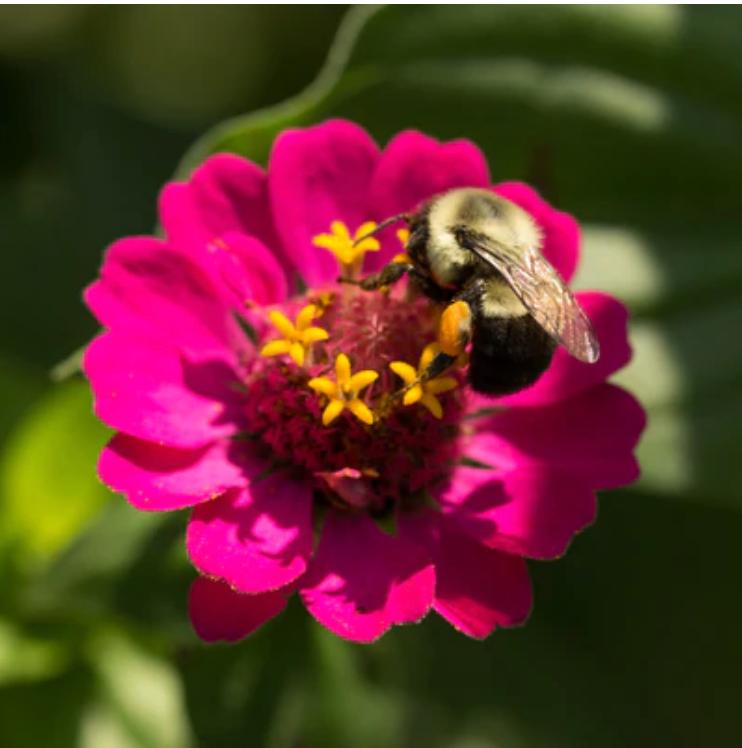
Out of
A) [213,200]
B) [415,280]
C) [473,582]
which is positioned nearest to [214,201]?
[213,200]

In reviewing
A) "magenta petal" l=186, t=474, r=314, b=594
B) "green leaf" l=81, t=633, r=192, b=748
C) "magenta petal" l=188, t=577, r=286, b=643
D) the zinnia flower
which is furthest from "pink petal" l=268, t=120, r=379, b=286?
"green leaf" l=81, t=633, r=192, b=748

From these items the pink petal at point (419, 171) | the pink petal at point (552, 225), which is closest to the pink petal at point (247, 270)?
the pink petal at point (419, 171)

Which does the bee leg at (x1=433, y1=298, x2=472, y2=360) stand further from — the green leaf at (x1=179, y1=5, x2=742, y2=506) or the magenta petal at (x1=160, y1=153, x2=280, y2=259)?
the green leaf at (x1=179, y1=5, x2=742, y2=506)

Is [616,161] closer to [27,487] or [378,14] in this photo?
[378,14]

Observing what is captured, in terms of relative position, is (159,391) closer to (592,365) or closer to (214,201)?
(214,201)

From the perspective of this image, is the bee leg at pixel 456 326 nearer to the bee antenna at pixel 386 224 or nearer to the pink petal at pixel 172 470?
the bee antenna at pixel 386 224
